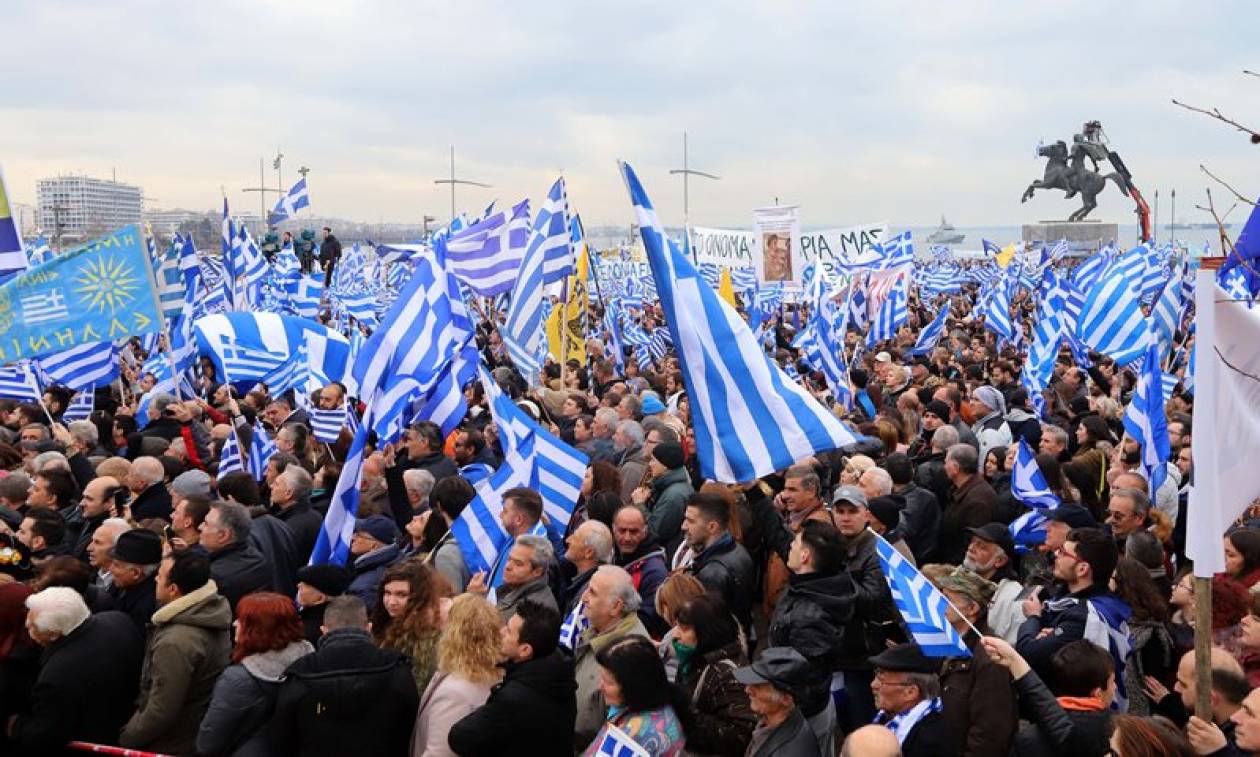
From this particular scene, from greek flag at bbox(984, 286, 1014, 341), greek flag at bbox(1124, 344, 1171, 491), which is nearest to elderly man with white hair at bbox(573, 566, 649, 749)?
greek flag at bbox(1124, 344, 1171, 491)

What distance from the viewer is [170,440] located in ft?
37.0

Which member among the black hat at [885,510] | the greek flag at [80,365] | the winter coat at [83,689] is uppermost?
the greek flag at [80,365]

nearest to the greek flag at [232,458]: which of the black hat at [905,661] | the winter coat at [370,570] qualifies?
the winter coat at [370,570]

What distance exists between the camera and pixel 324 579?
232 inches

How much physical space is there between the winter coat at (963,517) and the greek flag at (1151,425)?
103cm

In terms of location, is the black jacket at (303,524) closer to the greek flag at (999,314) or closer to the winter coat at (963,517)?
the winter coat at (963,517)

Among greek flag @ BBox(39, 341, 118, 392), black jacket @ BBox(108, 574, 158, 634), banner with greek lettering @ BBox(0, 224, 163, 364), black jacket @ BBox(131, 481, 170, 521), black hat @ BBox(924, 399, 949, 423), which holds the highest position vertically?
banner with greek lettering @ BBox(0, 224, 163, 364)

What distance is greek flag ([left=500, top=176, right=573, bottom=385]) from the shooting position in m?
11.5

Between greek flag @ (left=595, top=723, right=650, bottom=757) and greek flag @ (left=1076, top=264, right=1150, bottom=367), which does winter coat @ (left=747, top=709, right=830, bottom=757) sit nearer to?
greek flag @ (left=595, top=723, right=650, bottom=757)

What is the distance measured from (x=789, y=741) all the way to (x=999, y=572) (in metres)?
2.54

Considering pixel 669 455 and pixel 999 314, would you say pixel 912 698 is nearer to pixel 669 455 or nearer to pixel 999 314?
pixel 669 455

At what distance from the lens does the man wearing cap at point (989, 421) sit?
35.0 ft

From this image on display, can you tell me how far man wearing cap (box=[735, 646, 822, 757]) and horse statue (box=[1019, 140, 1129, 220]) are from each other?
55.8 m

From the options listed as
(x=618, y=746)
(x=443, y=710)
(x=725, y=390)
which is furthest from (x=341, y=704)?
(x=725, y=390)
